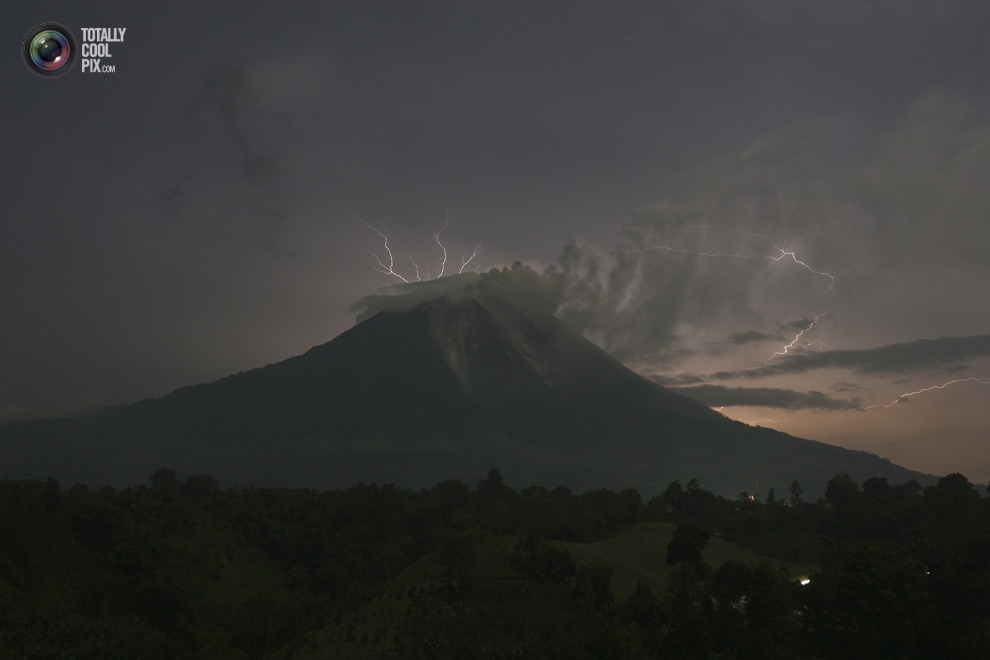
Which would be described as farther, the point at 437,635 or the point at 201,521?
the point at 201,521

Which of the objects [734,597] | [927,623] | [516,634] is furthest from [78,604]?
[927,623]

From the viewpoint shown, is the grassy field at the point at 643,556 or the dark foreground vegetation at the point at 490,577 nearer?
the dark foreground vegetation at the point at 490,577

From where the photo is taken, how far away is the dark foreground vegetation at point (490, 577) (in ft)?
158

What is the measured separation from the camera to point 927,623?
47938mm

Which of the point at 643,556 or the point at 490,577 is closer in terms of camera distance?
the point at 490,577

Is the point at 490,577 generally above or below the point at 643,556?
above

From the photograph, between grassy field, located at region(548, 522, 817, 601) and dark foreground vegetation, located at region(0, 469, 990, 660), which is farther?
grassy field, located at region(548, 522, 817, 601)

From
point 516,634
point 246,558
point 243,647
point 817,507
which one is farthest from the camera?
point 817,507

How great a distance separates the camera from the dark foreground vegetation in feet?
158

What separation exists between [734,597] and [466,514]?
2498 inches

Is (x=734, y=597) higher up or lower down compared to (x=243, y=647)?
higher up

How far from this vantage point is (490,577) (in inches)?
2436

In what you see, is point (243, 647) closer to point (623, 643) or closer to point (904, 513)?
point (623, 643)

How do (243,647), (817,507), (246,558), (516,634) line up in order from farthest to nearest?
(817,507)
(246,558)
(243,647)
(516,634)
